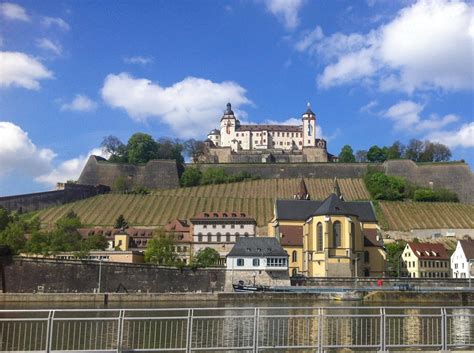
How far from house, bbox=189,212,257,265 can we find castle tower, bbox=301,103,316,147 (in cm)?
9446

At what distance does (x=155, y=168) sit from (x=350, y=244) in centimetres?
8002

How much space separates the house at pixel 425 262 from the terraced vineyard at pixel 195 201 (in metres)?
28.2

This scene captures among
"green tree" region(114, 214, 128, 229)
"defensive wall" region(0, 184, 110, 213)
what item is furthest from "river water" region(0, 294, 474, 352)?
"defensive wall" region(0, 184, 110, 213)

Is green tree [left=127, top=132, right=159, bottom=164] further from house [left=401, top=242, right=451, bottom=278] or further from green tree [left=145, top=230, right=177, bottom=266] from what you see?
house [left=401, top=242, right=451, bottom=278]

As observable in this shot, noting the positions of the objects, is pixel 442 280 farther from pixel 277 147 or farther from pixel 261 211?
pixel 277 147

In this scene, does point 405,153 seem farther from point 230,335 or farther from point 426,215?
point 230,335

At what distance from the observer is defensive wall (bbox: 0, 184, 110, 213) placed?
114625 mm

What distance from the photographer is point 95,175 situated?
142375 mm

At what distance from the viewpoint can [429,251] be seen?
87250 millimetres

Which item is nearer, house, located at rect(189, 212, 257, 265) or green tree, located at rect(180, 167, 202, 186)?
house, located at rect(189, 212, 257, 265)

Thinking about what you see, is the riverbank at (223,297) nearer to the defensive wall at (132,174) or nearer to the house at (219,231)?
the house at (219,231)

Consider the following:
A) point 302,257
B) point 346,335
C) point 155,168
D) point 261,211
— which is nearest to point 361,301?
point 302,257

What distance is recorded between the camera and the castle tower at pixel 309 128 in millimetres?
184125

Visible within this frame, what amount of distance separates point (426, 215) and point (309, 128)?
75093 mm
